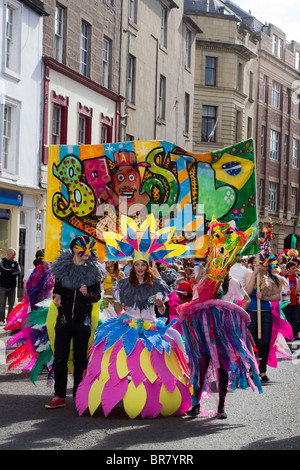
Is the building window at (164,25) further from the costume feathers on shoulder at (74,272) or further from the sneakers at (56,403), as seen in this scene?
the sneakers at (56,403)

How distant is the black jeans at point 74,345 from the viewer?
363 inches

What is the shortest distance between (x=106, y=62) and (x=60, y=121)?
165 inches

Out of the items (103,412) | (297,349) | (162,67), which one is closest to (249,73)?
(162,67)

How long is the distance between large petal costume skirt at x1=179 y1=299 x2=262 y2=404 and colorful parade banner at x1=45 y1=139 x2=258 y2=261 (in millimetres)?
2580

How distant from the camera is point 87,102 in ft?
89.5

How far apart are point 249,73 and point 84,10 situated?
23.1 metres

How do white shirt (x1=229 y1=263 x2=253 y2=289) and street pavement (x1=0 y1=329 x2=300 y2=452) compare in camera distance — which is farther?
white shirt (x1=229 y1=263 x2=253 y2=289)

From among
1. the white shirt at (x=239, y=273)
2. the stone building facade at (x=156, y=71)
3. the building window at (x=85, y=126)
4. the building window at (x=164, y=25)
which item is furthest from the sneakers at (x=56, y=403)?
the building window at (x=164, y=25)

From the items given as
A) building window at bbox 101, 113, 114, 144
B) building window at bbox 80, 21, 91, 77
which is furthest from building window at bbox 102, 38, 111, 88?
building window at bbox 80, 21, 91, 77

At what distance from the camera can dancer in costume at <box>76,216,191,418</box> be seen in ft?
27.4

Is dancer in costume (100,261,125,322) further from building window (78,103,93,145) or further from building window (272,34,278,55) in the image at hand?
building window (272,34,278,55)
